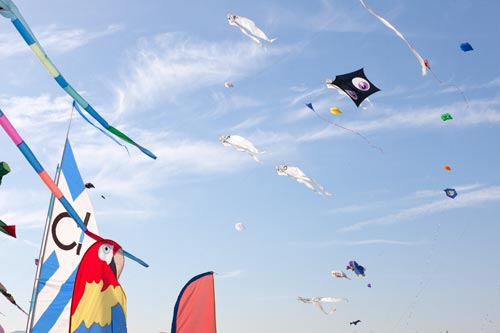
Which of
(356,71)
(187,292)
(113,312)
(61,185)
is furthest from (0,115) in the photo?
(356,71)

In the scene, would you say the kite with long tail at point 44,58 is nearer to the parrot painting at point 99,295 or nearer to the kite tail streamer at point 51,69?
the kite tail streamer at point 51,69

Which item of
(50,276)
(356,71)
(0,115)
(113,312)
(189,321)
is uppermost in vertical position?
(0,115)

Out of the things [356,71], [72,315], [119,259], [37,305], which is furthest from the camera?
[356,71]

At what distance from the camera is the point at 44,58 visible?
32.9ft

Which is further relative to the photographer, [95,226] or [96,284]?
[95,226]

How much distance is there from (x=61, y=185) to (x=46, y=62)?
19613 mm

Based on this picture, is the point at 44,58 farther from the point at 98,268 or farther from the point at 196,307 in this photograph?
the point at 196,307

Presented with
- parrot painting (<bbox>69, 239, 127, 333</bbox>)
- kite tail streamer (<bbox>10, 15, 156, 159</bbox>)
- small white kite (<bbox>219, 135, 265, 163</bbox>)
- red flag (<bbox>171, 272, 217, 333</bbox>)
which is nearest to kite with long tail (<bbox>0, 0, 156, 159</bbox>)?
kite tail streamer (<bbox>10, 15, 156, 159</bbox>)

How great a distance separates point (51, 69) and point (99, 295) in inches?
165

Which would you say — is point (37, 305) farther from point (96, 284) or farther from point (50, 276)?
point (96, 284)

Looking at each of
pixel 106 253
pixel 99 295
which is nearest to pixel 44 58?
pixel 106 253

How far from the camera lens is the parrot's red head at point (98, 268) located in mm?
9336

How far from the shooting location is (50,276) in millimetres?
26109

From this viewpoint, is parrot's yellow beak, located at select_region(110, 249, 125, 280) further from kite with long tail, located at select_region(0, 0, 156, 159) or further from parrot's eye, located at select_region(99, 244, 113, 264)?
kite with long tail, located at select_region(0, 0, 156, 159)
